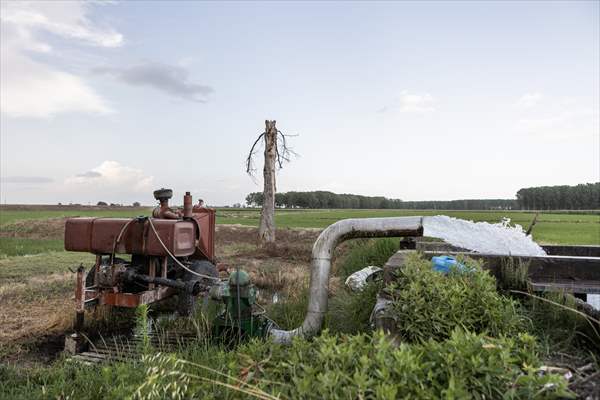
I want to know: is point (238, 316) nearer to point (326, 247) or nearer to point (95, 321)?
point (326, 247)

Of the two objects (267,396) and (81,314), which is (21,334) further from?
(267,396)

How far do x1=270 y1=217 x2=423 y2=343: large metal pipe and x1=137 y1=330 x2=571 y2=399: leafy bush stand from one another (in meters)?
2.19

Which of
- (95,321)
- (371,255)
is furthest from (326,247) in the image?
(371,255)

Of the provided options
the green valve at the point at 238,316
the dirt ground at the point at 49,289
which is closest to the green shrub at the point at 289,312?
the green valve at the point at 238,316

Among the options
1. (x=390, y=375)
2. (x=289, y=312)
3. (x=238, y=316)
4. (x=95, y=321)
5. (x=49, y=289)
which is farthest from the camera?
(x=49, y=289)

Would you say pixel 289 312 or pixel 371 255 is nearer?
pixel 289 312

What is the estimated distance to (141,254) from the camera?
5.98 m

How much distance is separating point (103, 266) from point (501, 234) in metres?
4.84

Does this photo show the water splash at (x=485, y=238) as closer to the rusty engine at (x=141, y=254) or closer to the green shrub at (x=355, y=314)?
the green shrub at (x=355, y=314)

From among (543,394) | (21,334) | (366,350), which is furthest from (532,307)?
(21,334)

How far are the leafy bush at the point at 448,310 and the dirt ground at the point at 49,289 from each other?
13.1 ft

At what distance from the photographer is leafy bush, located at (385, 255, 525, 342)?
118 inches

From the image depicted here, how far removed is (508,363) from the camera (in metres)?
2.17

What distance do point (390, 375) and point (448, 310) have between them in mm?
1022
